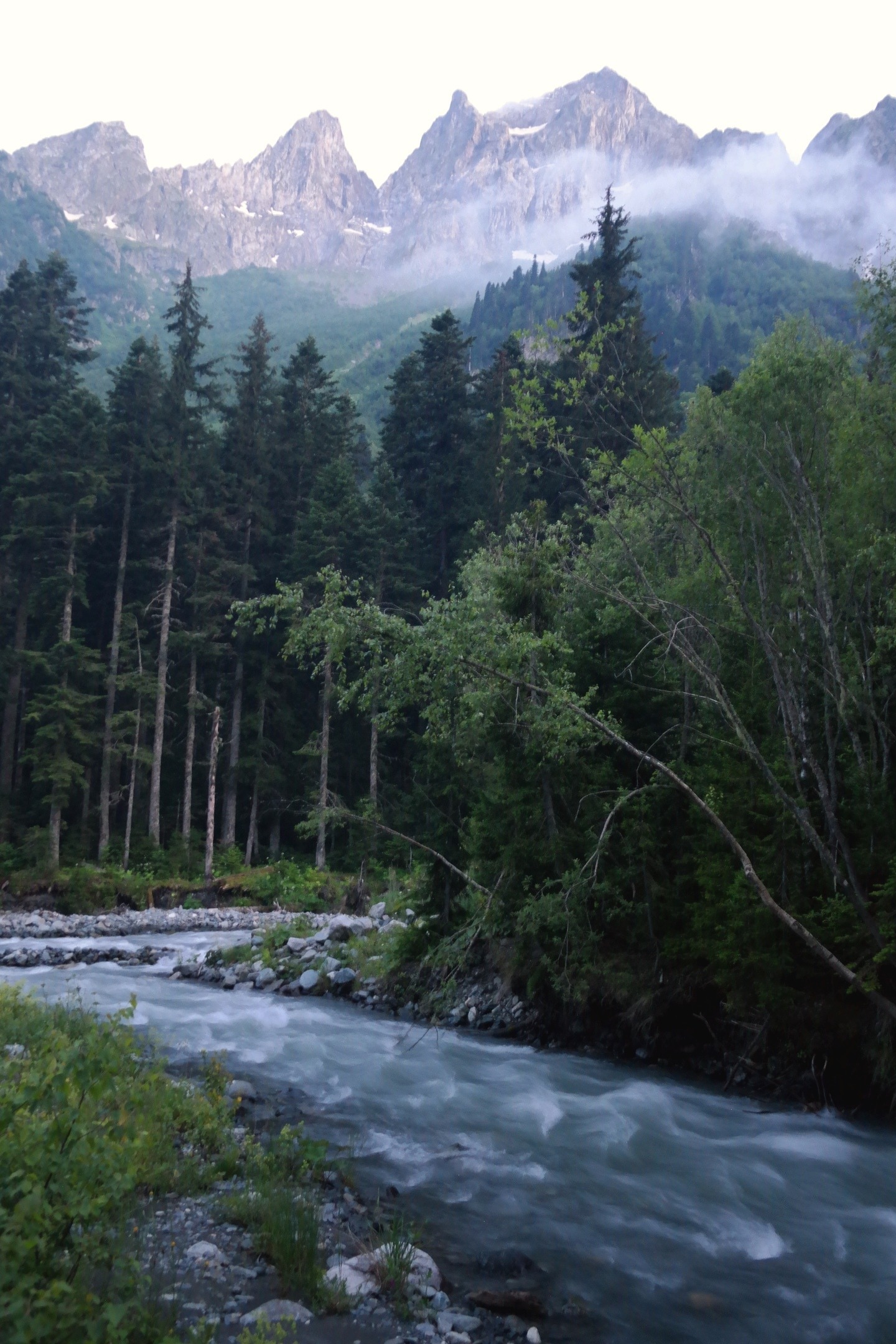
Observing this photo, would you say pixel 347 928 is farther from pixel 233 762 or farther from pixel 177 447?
pixel 177 447

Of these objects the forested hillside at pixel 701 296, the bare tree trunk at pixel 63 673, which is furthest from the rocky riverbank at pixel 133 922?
the forested hillside at pixel 701 296

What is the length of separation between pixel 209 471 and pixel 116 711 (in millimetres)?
10428

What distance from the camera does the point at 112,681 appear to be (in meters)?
33.1

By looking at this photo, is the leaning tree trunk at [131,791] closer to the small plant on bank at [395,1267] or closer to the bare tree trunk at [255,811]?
the bare tree trunk at [255,811]

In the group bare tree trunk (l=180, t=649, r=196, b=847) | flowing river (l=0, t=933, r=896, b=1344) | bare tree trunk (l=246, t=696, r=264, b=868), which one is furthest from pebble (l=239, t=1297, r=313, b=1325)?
bare tree trunk (l=246, t=696, r=264, b=868)

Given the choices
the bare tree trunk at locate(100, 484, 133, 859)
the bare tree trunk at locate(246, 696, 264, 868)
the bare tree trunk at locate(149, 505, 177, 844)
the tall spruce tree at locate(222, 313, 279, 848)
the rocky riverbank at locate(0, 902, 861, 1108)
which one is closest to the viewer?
the rocky riverbank at locate(0, 902, 861, 1108)

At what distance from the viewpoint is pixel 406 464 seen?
147 feet

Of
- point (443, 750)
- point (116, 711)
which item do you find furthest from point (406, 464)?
point (443, 750)

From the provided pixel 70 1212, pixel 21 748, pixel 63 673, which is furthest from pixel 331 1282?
pixel 21 748

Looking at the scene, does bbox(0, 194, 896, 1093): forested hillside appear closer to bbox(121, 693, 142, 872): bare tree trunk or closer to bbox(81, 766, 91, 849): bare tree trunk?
bbox(121, 693, 142, 872): bare tree trunk

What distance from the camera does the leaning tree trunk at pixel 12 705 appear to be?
32719 millimetres

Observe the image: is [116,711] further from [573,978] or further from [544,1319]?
[544,1319]

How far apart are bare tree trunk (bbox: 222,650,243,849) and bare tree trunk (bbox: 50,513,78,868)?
227 inches

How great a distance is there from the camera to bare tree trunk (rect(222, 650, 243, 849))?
3481 cm
